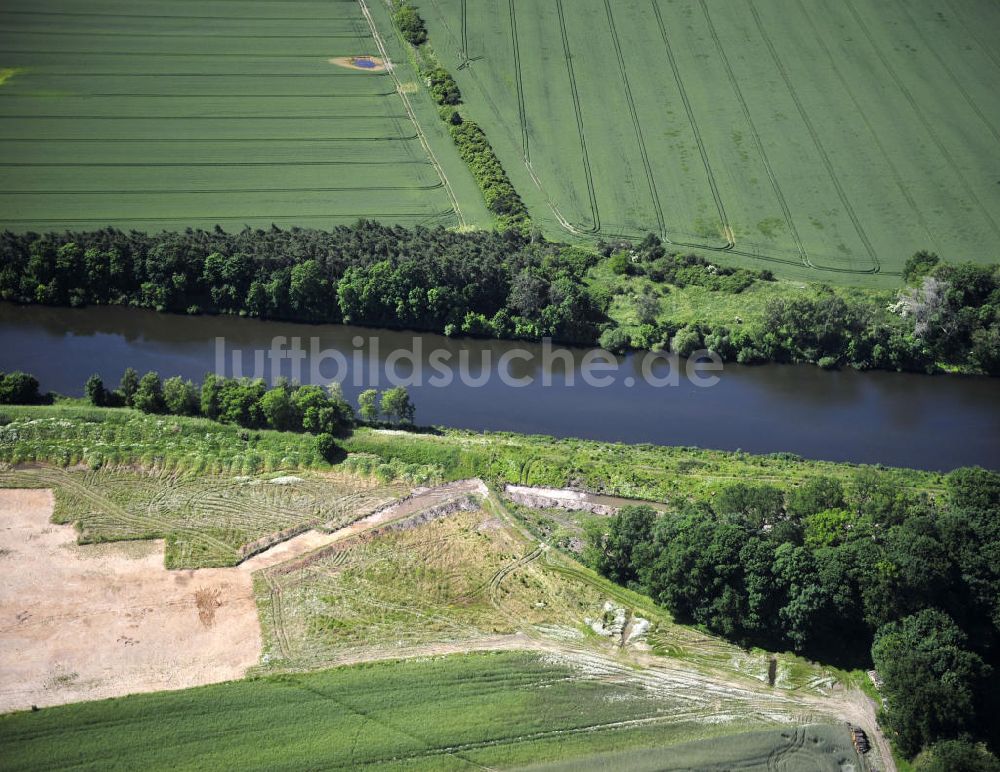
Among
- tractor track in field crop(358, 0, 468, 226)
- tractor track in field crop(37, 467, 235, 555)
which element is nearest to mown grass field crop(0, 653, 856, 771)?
tractor track in field crop(37, 467, 235, 555)

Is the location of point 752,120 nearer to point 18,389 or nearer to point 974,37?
point 974,37

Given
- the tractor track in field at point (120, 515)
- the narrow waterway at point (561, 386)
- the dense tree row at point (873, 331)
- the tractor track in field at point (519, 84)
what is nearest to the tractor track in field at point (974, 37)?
the dense tree row at point (873, 331)

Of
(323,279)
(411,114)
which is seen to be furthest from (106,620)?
(411,114)

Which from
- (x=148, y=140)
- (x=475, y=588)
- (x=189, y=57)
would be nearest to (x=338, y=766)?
(x=475, y=588)

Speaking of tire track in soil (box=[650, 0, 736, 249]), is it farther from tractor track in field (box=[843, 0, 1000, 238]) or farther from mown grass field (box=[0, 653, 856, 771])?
mown grass field (box=[0, 653, 856, 771])

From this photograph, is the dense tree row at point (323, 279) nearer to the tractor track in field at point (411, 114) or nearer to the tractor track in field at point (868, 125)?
the tractor track in field at point (411, 114)
